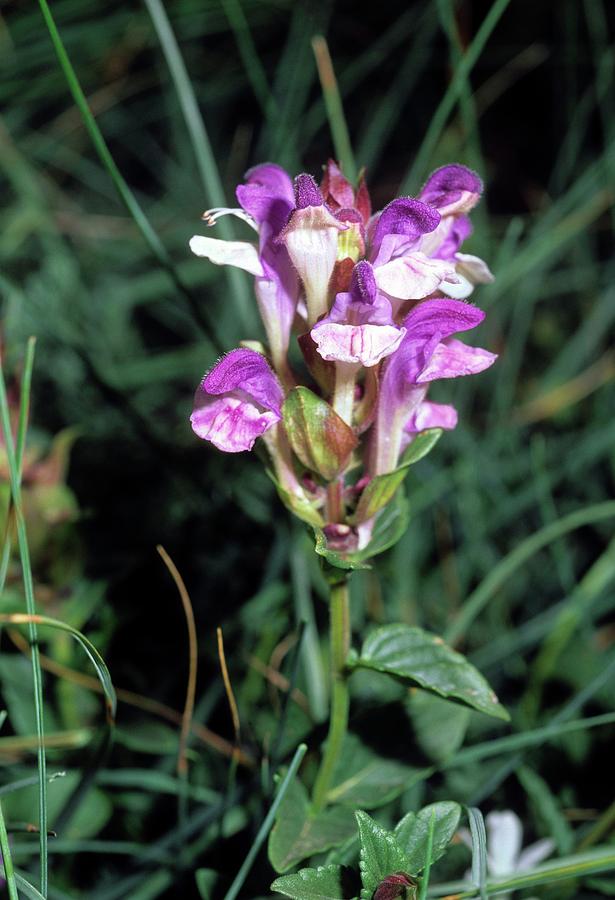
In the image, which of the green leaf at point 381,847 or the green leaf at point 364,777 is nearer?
the green leaf at point 381,847

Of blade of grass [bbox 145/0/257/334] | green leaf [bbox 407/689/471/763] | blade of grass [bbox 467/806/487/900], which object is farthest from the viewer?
blade of grass [bbox 145/0/257/334]

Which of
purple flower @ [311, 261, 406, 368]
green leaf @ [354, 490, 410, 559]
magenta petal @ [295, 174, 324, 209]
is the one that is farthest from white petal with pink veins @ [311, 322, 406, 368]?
green leaf @ [354, 490, 410, 559]

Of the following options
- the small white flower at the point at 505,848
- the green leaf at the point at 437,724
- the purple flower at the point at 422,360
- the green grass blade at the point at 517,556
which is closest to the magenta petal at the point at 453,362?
the purple flower at the point at 422,360

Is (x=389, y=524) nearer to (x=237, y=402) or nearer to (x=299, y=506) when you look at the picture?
(x=299, y=506)

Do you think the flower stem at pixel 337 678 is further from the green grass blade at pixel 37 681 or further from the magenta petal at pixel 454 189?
the magenta petal at pixel 454 189

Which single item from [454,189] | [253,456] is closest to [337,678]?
[454,189]

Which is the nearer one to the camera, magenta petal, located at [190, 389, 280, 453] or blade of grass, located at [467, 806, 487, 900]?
blade of grass, located at [467, 806, 487, 900]

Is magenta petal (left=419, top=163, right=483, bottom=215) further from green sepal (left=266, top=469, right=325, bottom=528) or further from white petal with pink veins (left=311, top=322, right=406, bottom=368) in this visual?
green sepal (left=266, top=469, right=325, bottom=528)
